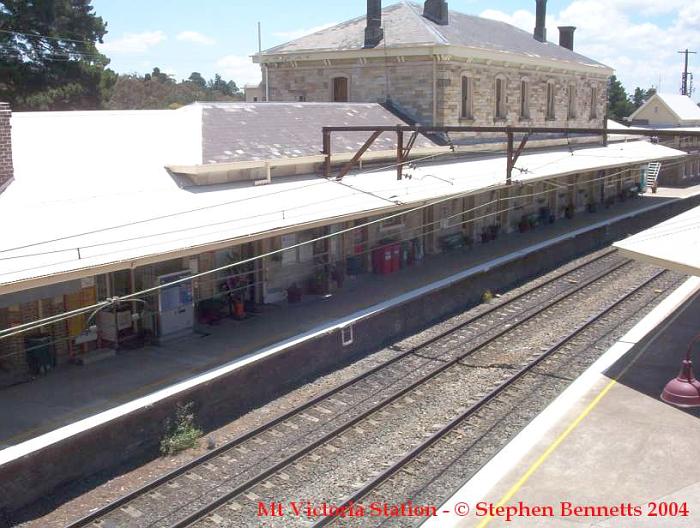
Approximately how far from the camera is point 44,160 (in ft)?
48.7

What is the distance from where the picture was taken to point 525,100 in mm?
29969

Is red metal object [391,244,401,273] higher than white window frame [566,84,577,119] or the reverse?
the reverse

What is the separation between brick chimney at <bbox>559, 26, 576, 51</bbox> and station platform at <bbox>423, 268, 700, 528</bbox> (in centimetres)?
3027

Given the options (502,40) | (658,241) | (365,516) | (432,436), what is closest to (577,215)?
(502,40)

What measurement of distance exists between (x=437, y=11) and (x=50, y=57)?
63.0 feet

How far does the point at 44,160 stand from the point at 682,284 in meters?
17.8

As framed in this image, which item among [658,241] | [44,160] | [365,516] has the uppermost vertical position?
[44,160]

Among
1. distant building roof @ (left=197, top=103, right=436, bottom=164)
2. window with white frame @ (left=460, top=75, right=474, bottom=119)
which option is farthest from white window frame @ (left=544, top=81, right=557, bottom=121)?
distant building roof @ (left=197, top=103, right=436, bottom=164)

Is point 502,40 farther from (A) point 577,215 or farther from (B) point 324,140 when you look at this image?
(B) point 324,140

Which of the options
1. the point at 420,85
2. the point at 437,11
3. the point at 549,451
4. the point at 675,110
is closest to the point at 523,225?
the point at 420,85

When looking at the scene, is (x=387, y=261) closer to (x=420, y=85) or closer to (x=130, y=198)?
(x=420, y=85)

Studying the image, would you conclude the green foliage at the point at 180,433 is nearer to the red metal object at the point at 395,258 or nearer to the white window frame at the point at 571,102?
the red metal object at the point at 395,258

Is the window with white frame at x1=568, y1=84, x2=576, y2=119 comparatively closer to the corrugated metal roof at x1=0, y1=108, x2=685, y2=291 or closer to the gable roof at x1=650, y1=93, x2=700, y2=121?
the corrugated metal roof at x1=0, y1=108, x2=685, y2=291

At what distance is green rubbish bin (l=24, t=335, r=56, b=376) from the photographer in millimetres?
12914
